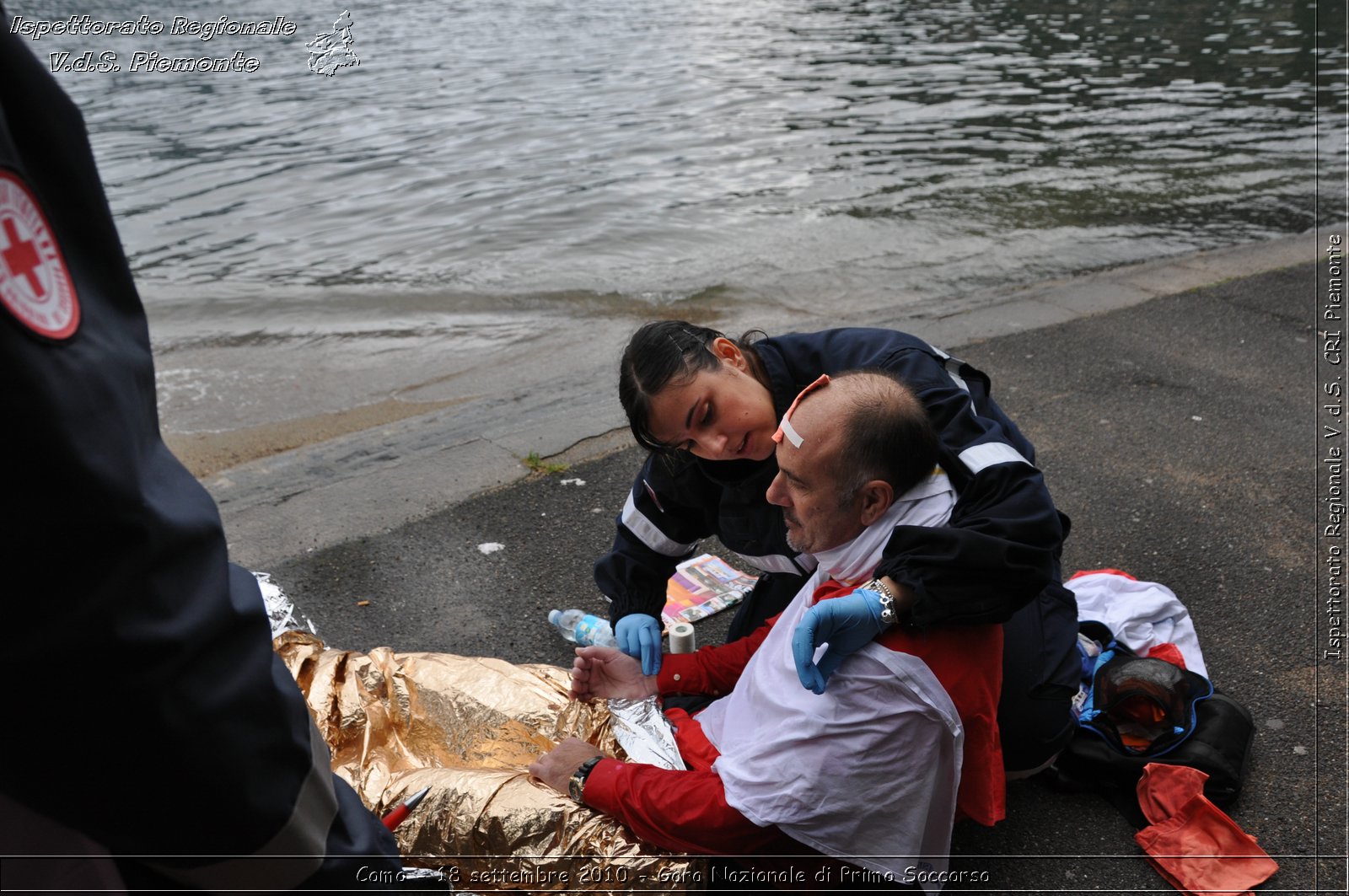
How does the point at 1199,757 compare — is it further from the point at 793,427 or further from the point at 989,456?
the point at 793,427

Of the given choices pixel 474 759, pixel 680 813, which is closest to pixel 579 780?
pixel 680 813

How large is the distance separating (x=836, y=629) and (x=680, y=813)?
51 centimetres

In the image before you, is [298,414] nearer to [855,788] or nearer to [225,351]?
[225,351]

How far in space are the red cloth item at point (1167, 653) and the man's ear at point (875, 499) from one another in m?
1.05

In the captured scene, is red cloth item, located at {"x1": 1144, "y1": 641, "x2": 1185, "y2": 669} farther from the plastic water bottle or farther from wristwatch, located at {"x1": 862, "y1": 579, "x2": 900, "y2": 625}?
the plastic water bottle

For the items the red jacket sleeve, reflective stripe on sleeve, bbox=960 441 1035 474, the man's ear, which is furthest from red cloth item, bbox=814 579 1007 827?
the red jacket sleeve

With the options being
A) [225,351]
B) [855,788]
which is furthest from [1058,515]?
[225,351]

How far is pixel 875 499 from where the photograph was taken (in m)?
2.07

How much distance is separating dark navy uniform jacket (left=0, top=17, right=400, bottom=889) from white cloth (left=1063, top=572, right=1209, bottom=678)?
7.86ft

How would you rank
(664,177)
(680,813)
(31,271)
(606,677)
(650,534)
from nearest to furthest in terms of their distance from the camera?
(31,271) < (680,813) < (606,677) < (650,534) < (664,177)

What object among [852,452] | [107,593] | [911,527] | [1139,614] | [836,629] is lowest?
[1139,614]

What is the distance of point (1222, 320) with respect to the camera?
5.29m

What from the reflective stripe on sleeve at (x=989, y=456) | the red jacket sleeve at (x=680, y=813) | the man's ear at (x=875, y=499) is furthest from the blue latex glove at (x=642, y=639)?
the reflective stripe on sleeve at (x=989, y=456)

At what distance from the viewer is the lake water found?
7773mm
